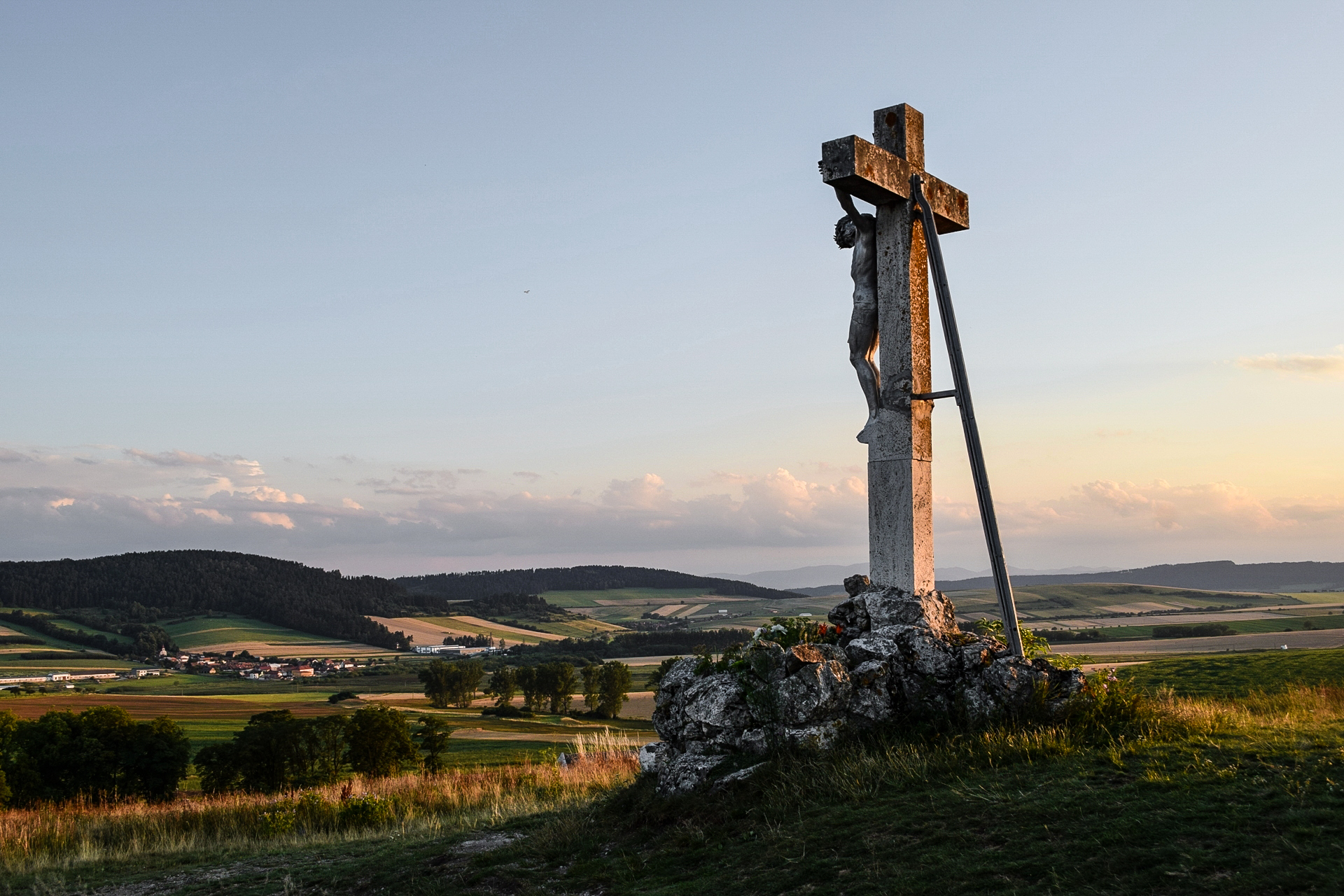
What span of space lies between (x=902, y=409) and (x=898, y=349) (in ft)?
2.49

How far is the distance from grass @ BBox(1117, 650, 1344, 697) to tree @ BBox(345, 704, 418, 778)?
32.3m

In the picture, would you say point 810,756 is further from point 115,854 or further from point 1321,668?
point 1321,668

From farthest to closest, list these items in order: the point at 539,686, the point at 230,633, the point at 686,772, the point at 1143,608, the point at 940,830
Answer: the point at 230,633 < the point at 1143,608 < the point at 539,686 < the point at 686,772 < the point at 940,830

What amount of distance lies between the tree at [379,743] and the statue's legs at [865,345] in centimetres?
3553

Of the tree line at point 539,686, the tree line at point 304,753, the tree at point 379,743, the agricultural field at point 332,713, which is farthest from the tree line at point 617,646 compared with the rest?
the tree line at point 304,753

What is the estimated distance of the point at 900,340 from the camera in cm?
1187

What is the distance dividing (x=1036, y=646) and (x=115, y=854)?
1300 centimetres

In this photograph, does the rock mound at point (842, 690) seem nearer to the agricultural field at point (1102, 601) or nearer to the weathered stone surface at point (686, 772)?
the weathered stone surface at point (686, 772)

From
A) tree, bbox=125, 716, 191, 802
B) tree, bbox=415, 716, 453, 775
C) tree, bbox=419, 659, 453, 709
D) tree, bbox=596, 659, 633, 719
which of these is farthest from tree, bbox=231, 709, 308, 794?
tree, bbox=419, 659, 453, 709

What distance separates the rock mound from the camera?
9.66m

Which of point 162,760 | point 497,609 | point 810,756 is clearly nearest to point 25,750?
point 162,760

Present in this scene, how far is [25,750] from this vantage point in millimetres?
32812

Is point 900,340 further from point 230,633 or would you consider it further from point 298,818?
point 230,633

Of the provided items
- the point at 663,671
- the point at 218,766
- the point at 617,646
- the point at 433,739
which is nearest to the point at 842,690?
the point at 663,671
